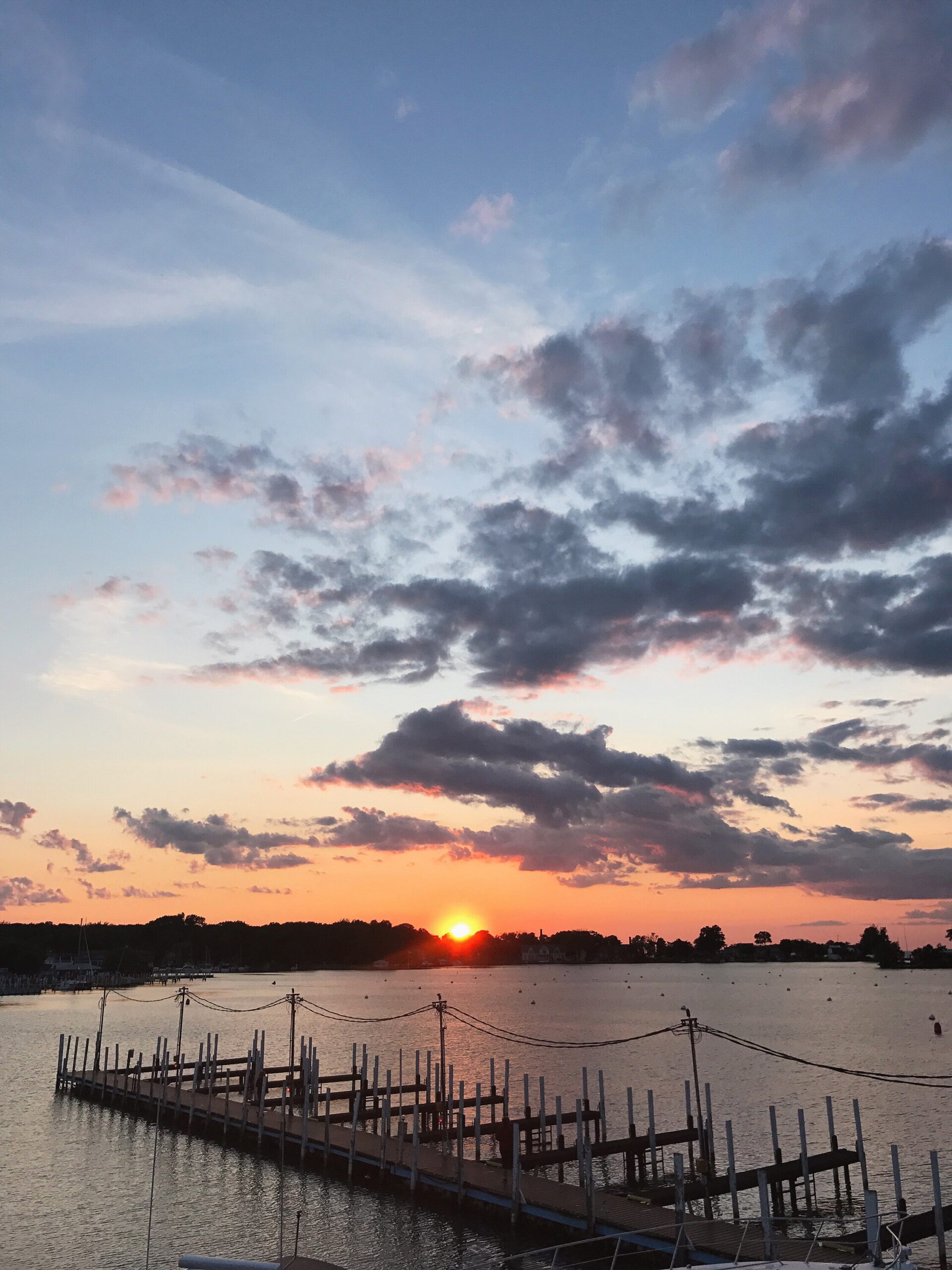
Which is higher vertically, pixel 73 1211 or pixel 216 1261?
pixel 216 1261

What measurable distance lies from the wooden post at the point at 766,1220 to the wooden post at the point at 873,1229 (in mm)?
2280

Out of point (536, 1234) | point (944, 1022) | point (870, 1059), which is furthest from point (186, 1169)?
point (944, 1022)

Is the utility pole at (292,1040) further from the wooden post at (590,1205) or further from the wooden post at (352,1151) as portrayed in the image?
the wooden post at (590,1205)

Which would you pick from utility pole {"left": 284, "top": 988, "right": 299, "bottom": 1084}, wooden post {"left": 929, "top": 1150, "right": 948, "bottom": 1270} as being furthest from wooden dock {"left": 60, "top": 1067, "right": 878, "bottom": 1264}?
wooden post {"left": 929, "top": 1150, "right": 948, "bottom": 1270}

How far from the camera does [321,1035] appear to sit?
138250 mm

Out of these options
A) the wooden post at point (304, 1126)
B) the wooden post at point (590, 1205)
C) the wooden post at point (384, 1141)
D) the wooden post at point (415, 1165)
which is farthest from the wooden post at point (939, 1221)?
the wooden post at point (304, 1126)

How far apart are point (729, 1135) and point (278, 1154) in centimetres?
2400

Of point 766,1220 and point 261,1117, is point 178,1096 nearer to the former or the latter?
point 261,1117

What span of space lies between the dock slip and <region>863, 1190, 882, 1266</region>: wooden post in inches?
2.3

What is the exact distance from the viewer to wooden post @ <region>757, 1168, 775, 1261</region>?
25.0 m

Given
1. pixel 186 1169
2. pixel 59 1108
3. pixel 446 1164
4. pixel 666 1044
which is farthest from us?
pixel 666 1044

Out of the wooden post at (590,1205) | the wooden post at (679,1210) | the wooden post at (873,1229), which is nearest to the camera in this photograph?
the wooden post at (873,1229)

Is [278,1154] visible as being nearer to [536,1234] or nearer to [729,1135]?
[536,1234]

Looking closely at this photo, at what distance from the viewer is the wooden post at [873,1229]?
22438 mm
